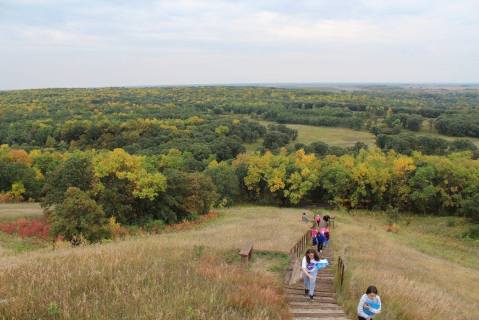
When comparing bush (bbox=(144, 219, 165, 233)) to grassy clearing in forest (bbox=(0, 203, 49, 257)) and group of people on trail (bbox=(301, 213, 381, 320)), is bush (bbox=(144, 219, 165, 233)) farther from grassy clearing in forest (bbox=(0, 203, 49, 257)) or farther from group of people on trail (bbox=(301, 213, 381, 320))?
group of people on trail (bbox=(301, 213, 381, 320))

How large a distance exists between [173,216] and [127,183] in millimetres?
5388

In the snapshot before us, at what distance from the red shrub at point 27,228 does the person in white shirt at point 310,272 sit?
78.6 ft

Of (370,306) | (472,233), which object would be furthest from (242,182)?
(370,306)

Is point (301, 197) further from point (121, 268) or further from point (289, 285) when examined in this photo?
→ point (121, 268)

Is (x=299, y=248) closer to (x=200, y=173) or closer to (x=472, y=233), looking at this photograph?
(x=472, y=233)

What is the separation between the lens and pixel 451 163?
52.0 meters

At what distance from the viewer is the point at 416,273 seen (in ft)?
63.1

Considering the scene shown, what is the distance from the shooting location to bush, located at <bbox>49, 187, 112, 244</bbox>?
2756cm

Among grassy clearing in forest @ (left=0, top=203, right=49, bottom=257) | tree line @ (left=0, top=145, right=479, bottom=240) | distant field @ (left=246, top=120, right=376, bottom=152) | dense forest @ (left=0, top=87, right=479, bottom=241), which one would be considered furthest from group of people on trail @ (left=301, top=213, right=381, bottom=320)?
distant field @ (left=246, top=120, right=376, bottom=152)

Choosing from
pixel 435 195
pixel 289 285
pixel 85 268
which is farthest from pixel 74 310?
pixel 435 195

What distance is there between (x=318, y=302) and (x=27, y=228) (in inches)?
1096

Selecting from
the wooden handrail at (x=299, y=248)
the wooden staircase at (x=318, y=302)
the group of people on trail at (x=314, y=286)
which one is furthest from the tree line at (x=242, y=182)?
the group of people on trail at (x=314, y=286)

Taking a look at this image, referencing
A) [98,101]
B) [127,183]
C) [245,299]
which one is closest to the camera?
[245,299]

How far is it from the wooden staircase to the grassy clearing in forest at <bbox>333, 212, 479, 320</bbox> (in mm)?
422
